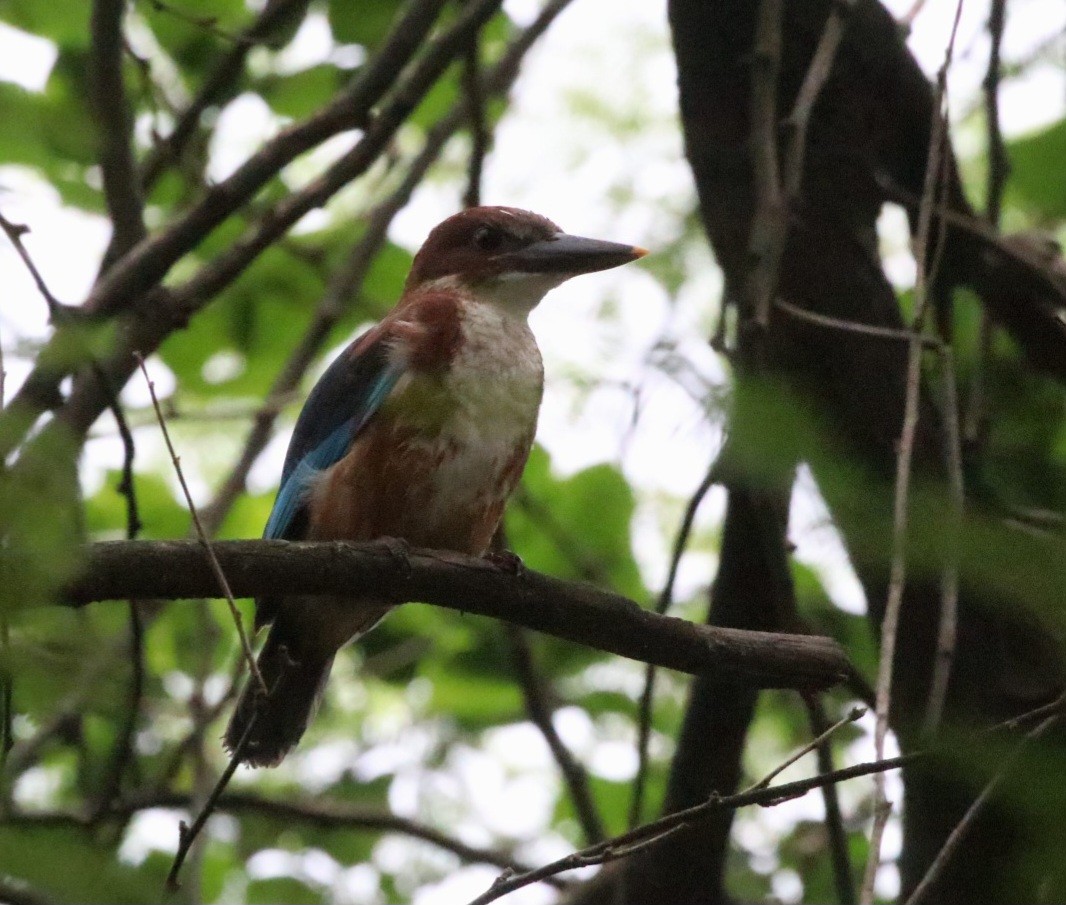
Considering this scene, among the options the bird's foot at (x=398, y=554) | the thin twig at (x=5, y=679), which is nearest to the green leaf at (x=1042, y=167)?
the bird's foot at (x=398, y=554)

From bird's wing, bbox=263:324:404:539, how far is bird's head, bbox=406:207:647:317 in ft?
1.68

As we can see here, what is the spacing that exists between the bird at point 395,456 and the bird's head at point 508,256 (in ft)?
0.33

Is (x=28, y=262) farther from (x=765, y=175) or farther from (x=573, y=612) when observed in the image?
(x=765, y=175)

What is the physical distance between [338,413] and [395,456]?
35 centimetres

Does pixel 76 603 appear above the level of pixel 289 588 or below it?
below

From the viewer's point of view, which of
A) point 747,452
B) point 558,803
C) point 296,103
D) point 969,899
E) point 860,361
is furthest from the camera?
point 558,803

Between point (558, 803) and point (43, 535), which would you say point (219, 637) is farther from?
point (43, 535)

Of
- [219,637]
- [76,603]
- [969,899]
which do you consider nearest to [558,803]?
[219,637]

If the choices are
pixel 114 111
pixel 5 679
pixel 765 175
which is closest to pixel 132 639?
pixel 114 111

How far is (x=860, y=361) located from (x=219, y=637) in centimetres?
223

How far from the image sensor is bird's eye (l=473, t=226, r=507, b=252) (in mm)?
4500

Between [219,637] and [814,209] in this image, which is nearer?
[814,209]

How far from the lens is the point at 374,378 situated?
378 centimetres

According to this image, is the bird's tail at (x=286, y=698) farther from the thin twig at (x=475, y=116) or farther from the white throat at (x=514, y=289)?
the thin twig at (x=475, y=116)
